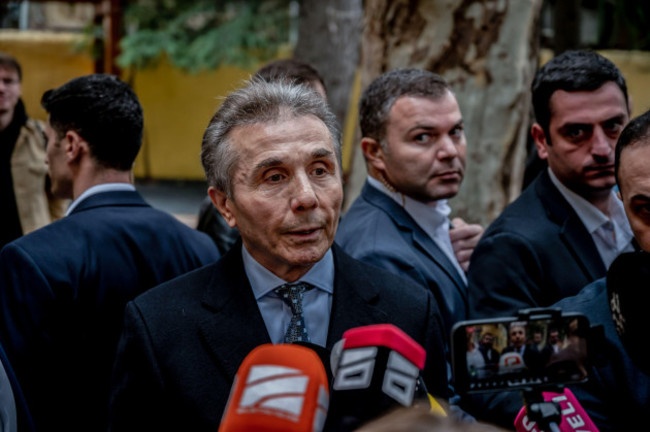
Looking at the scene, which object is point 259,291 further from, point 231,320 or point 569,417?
point 569,417

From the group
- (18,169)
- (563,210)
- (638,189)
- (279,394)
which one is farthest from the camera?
(18,169)

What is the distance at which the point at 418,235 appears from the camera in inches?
129

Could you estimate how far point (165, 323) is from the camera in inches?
89.4

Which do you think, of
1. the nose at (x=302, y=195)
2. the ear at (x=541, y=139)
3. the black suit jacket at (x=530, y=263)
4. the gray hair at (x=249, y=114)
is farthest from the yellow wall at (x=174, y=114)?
the nose at (x=302, y=195)

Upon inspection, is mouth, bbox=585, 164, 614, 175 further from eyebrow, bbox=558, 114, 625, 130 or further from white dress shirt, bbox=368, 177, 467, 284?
white dress shirt, bbox=368, 177, 467, 284

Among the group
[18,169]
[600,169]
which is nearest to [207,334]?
[600,169]

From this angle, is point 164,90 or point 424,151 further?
point 164,90

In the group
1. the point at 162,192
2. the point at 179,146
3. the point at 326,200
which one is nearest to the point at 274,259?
the point at 326,200

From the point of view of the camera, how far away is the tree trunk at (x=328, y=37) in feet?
34.5

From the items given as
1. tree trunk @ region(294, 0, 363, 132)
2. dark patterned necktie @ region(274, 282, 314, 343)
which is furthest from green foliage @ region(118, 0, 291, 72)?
dark patterned necktie @ region(274, 282, 314, 343)

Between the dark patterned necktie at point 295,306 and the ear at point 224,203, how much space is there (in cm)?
26

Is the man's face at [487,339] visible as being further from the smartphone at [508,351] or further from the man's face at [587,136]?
the man's face at [587,136]

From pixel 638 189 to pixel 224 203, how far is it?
116cm

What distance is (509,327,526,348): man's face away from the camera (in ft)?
4.75
